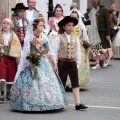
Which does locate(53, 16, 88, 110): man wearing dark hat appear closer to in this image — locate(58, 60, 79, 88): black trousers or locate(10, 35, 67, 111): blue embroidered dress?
locate(58, 60, 79, 88): black trousers

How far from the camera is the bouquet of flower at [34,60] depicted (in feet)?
38.5

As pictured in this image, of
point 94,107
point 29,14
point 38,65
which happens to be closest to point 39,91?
point 38,65

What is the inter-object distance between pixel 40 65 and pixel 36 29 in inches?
24.0

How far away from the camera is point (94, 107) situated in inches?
492

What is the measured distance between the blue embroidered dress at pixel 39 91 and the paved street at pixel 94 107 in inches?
5.2

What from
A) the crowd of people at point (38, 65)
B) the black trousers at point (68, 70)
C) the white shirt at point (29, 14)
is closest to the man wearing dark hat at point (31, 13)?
the white shirt at point (29, 14)

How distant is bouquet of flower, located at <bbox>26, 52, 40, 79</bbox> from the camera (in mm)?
11750

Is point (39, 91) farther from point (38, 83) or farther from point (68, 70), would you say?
point (68, 70)

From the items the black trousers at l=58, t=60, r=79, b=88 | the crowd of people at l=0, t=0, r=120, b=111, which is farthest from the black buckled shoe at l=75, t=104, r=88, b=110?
the black trousers at l=58, t=60, r=79, b=88

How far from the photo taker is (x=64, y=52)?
40.2 ft

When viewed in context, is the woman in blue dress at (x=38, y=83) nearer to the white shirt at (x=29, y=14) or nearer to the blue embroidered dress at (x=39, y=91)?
the blue embroidered dress at (x=39, y=91)

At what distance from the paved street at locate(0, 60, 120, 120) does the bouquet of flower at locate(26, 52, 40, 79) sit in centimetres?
71

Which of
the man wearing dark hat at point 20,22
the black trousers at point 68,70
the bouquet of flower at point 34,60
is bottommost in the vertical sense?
the black trousers at point 68,70

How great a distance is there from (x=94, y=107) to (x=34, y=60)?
1.50m
